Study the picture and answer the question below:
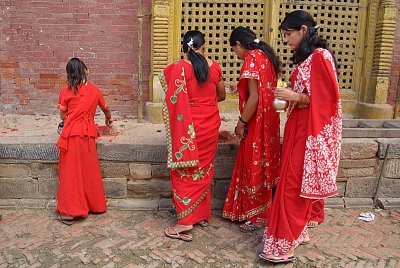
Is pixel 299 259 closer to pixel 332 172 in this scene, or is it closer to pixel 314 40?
pixel 332 172

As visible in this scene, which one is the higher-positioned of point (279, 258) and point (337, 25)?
point (337, 25)

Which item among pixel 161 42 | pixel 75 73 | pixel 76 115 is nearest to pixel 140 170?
pixel 76 115

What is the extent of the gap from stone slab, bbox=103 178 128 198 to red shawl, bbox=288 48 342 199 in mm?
2212

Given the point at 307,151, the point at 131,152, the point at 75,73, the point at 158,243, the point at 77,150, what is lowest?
the point at 158,243

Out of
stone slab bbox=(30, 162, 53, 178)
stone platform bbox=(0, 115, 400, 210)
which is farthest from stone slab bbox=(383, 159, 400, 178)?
stone slab bbox=(30, 162, 53, 178)

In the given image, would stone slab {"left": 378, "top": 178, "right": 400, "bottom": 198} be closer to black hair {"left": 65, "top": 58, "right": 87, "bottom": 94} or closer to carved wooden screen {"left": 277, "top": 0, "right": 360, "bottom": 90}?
carved wooden screen {"left": 277, "top": 0, "right": 360, "bottom": 90}

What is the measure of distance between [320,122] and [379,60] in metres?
3.96

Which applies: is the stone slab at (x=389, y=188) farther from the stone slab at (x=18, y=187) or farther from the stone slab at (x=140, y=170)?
the stone slab at (x=18, y=187)

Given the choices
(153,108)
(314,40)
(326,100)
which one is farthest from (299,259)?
(153,108)

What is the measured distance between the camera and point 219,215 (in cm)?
425

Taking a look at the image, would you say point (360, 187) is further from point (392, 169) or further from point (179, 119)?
point (179, 119)

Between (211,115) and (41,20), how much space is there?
12.6 feet

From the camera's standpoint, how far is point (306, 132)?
2996 millimetres

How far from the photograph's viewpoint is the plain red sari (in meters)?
3.89
